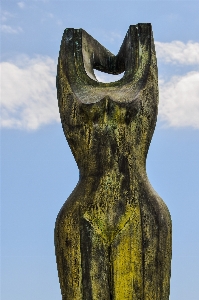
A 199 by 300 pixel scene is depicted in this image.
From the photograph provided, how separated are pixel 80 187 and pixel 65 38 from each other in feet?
7.09

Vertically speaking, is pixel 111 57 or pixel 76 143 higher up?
pixel 111 57

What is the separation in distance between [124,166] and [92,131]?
617 millimetres

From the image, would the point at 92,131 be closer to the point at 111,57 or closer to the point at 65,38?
the point at 65,38

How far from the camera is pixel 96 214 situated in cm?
782

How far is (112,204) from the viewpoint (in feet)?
25.7

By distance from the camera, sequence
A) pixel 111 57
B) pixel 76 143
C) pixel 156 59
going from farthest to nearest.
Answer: pixel 111 57 → pixel 156 59 → pixel 76 143

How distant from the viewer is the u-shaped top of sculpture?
773 centimetres

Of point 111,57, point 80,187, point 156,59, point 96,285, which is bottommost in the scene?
point 96,285

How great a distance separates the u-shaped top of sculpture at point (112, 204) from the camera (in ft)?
25.4

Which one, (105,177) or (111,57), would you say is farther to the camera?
(111,57)

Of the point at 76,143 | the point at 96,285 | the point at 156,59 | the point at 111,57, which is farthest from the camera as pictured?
the point at 111,57

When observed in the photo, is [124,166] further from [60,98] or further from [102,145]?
[60,98]

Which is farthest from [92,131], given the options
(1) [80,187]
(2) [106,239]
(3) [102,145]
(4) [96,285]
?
(4) [96,285]

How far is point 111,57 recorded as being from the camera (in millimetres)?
9977
